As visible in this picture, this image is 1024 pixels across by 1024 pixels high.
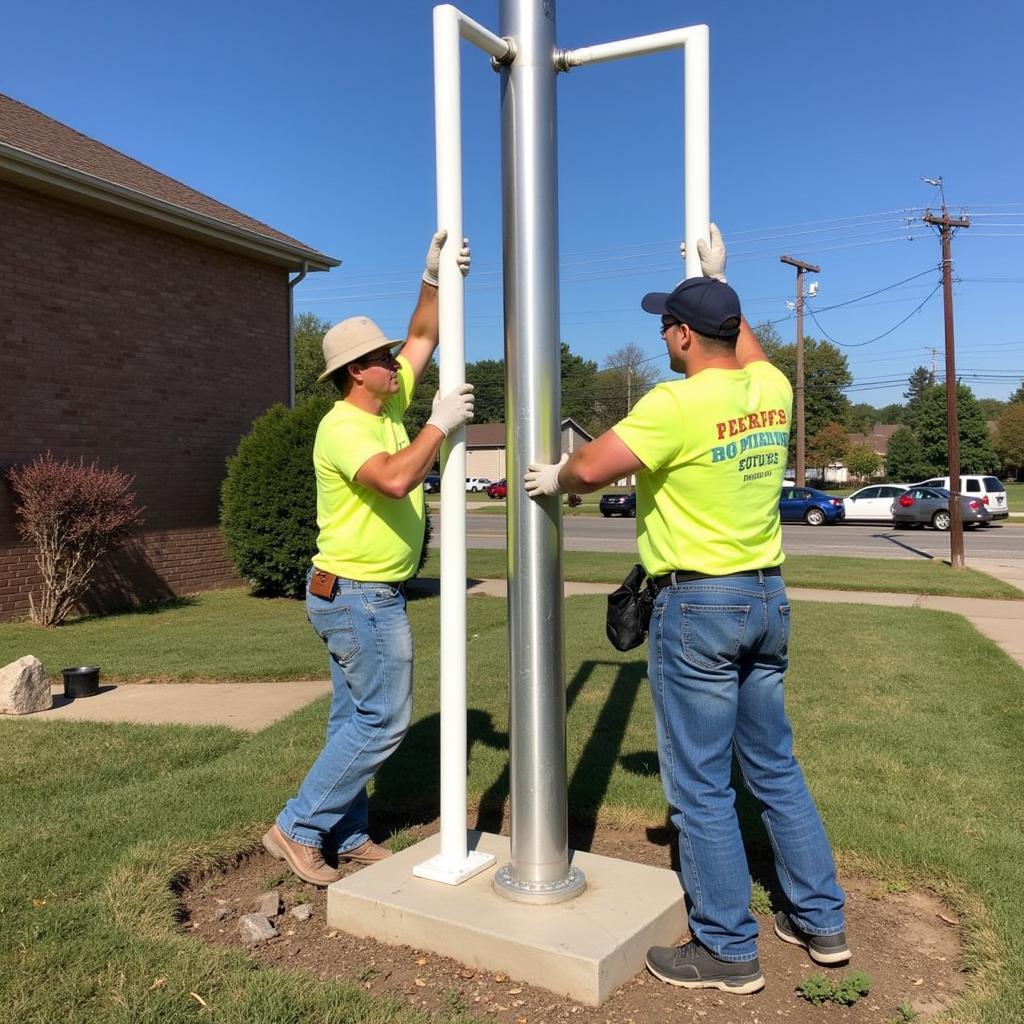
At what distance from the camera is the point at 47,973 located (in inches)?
105

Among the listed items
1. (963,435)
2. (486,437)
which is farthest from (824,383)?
(486,437)

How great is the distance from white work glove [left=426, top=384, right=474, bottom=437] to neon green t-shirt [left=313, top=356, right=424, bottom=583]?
289 mm

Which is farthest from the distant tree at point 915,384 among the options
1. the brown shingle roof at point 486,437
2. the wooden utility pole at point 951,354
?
the wooden utility pole at point 951,354

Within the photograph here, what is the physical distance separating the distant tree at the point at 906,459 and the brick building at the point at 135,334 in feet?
181

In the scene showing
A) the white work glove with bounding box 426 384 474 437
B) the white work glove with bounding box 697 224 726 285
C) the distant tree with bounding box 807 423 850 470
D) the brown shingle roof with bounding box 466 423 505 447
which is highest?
the brown shingle roof with bounding box 466 423 505 447

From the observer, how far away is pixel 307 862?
11.4 feet

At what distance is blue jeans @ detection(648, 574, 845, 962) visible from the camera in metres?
2.69

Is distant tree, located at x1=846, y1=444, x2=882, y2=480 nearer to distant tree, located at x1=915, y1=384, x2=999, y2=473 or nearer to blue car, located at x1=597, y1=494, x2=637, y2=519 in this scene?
distant tree, located at x1=915, y1=384, x2=999, y2=473

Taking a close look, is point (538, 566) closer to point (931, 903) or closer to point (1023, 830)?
point (931, 903)

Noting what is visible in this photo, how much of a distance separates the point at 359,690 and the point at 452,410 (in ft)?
3.49

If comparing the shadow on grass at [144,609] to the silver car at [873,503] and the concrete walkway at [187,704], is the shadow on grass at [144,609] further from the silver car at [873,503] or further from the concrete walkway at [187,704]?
the silver car at [873,503]

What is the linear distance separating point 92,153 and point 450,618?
12568mm

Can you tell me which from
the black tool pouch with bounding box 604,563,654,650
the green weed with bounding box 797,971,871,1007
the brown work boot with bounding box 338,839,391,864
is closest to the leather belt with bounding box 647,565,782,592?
the black tool pouch with bounding box 604,563,654,650

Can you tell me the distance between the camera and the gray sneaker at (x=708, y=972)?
8.87 ft
